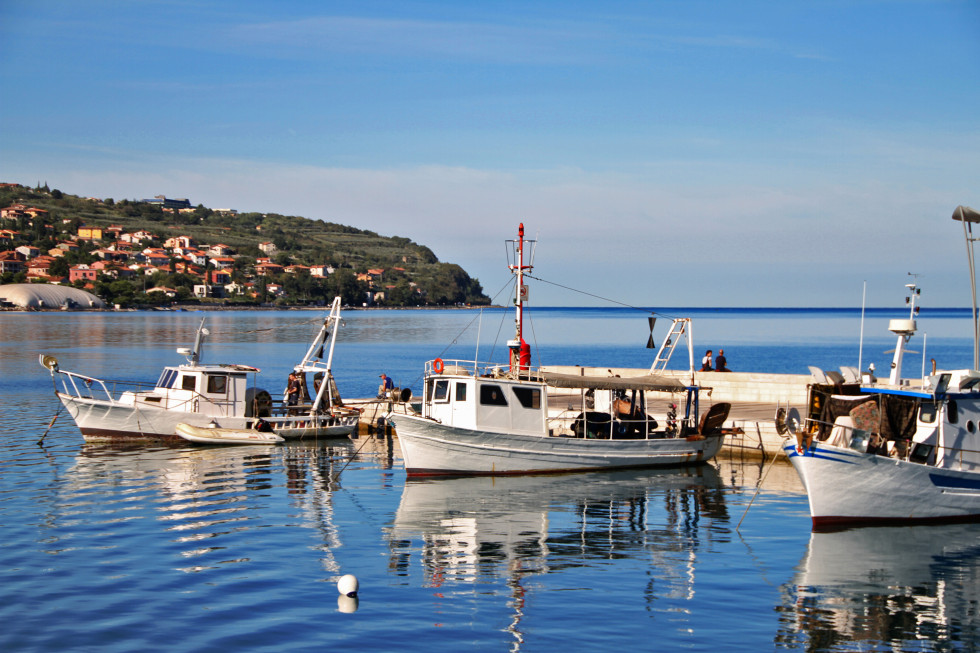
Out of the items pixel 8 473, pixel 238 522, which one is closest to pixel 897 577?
pixel 238 522

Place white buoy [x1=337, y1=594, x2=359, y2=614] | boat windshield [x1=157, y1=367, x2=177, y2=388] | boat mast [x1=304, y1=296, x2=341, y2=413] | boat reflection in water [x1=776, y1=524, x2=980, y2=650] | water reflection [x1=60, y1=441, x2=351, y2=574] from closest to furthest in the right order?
boat reflection in water [x1=776, y1=524, x2=980, y2=650] → white buoy [x1=337, y1=594, x2=359, y2=614] → water reflection [x1=60, y1=441, x2=351, y2=574] → boat windshield [x1=157, y1=367, x2=177, y2=388] → boat mast [x1=304, y1=296, x2=341, y2=413]

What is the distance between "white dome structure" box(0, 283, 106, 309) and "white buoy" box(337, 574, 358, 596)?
184m

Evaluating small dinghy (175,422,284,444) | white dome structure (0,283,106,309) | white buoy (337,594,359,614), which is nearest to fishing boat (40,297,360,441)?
small dinghy (175,422,284,444)

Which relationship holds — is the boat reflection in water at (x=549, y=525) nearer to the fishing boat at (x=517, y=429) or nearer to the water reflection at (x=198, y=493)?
the fishing boat at (x=517, y=429)

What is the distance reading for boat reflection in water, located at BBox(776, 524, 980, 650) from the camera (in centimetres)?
1270

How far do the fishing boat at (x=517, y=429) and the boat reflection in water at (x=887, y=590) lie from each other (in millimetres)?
7582

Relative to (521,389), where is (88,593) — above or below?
below

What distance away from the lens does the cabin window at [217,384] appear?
99.9ft

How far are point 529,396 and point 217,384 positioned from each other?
A: 1247cm

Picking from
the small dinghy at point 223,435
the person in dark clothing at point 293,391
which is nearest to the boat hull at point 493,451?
the small dinghy at point 223,435

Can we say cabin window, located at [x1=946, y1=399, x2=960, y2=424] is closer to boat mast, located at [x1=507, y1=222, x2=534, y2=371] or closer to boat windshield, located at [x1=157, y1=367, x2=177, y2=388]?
boat mast, located at [x1=507, y1=222, x2=534, y2=371]

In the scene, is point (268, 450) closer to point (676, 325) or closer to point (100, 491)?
point (100, 491)

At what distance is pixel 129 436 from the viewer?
29750mm

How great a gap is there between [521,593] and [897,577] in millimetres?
6902
